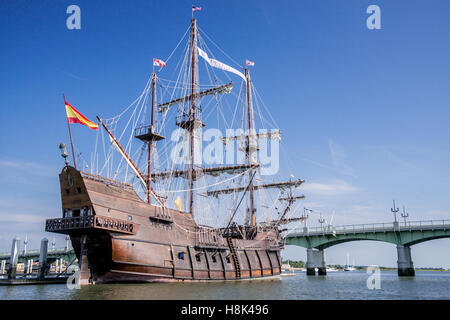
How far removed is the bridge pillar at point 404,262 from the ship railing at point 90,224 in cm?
4508

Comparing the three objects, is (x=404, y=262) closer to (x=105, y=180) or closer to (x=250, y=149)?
(x=250, y=149)

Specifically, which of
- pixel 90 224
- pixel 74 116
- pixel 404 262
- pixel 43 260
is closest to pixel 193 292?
pixel 90 224

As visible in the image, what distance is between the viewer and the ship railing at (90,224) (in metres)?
26.2

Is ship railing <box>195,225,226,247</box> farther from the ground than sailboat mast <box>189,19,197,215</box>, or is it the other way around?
sailboat mast <box>189,19,197,215</box>

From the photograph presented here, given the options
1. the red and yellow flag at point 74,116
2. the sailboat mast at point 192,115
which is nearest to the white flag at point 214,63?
the sailboat mast at point 192,115

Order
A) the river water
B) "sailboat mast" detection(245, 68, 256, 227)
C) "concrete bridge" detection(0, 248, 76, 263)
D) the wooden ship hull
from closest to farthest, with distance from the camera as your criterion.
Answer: the river water → the wooden ship hull → "sailboat mast" detection(245, 68, 256, 227) → "concrete bridge" detection(0, 248, 76, 263)

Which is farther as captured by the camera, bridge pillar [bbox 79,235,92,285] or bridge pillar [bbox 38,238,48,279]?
bridge pillar [bbox 38,238,48,279]

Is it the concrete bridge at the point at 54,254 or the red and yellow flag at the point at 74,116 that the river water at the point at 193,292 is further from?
the concrete bridge at the point at 54,254

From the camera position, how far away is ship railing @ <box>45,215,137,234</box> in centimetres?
2622

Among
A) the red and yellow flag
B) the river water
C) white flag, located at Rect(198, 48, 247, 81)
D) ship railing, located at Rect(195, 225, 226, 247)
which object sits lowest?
the river water

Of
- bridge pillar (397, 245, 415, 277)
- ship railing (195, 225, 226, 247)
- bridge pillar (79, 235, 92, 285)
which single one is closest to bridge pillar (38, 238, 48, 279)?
bridge pillar (79, 235, 92, 285)

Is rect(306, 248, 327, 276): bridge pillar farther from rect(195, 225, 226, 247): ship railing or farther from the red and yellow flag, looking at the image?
the red and yellow flag

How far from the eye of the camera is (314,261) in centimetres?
6931
